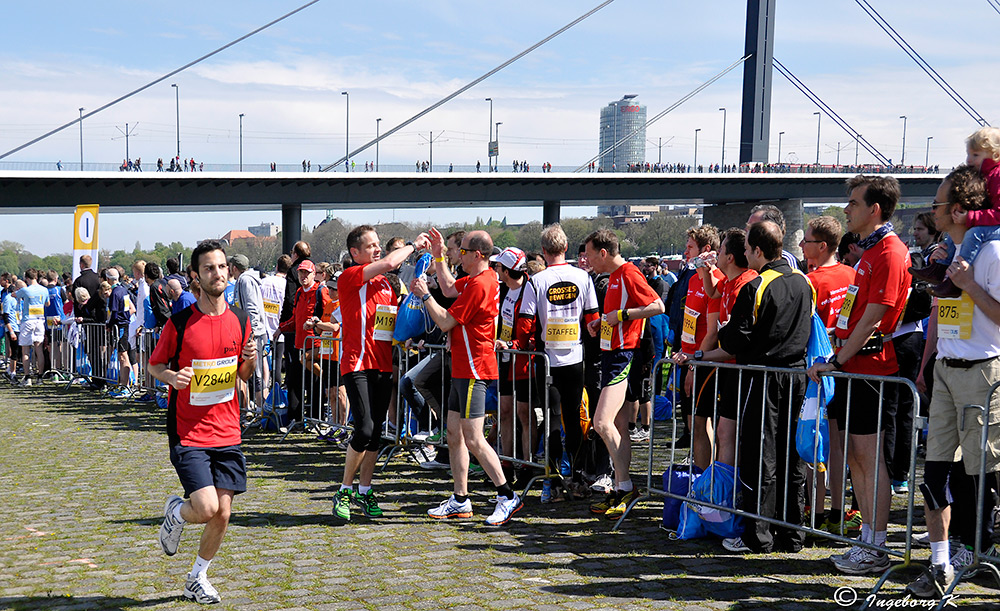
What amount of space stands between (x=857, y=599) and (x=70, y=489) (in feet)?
20.0

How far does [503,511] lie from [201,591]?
2.29m

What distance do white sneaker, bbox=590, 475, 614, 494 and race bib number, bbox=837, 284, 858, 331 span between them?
2360 mm

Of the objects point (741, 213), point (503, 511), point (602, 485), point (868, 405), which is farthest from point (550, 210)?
point (868, 405)

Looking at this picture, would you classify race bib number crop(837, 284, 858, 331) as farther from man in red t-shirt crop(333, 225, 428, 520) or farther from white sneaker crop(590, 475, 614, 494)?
man in red t-shirt crop(333, 225, 428, 520)

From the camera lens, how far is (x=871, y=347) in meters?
5.55

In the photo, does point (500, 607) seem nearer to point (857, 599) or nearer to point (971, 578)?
point (857, 599)

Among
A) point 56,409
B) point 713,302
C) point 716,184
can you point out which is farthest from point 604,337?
point 716,184

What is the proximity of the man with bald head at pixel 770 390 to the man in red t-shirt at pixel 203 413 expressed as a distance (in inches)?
114

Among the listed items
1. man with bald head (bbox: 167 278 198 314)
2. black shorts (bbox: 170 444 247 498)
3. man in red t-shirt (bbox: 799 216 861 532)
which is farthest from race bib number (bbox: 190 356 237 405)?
man with bald head (bbox: 167 278 198 314)

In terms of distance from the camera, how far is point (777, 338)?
228 inches

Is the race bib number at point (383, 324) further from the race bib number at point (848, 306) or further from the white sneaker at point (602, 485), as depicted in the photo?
the race bib number at point (848, 306)

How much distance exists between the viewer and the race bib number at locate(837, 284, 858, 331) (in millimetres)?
5594

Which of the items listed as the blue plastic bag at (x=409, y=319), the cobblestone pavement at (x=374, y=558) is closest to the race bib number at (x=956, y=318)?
the cobblestone pavement at (x=374, y=558)

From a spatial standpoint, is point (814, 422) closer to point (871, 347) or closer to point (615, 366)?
point (871, 347)
